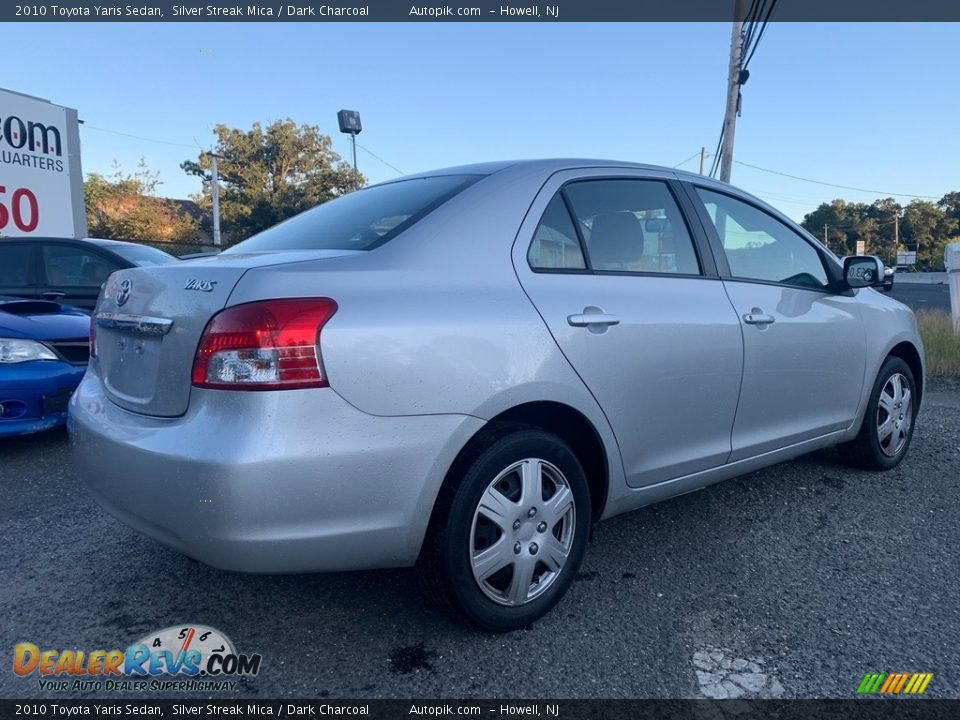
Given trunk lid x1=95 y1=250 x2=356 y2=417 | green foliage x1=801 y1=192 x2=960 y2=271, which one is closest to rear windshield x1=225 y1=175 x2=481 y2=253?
trunk lid x1=95 y1=250 x2=356 y2=417

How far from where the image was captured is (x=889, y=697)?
200 cm

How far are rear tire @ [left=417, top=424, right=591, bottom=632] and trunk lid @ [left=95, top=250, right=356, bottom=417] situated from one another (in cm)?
80

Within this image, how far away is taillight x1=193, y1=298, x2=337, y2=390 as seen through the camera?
183cm

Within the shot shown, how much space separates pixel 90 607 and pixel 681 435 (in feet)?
7.56

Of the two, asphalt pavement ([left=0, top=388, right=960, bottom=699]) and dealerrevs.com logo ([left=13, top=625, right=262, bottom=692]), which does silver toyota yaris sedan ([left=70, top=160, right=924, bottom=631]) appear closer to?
asphalt pavement ([left=0, top=388, right=960, bottom=699])

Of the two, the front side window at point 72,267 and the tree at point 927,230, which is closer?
the front side window at point 72,267

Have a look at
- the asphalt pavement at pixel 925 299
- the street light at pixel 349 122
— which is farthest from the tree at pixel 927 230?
the street light at pixel 349 122

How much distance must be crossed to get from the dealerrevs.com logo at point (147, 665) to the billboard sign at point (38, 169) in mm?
10370

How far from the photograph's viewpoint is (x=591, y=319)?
239 cm

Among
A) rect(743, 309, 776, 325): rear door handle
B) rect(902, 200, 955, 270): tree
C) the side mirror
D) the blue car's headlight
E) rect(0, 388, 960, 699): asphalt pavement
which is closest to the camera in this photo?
rect(0, 388, 960, 699): asphalt pavement

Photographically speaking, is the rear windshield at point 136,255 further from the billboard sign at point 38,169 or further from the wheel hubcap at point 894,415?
the wheel hubcap at point 894,415

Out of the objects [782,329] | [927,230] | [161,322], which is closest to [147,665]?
[161,322]

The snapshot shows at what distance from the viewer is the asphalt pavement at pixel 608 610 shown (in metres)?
2.07

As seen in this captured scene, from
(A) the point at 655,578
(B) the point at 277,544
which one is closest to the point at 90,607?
(B) the point at 277,544
